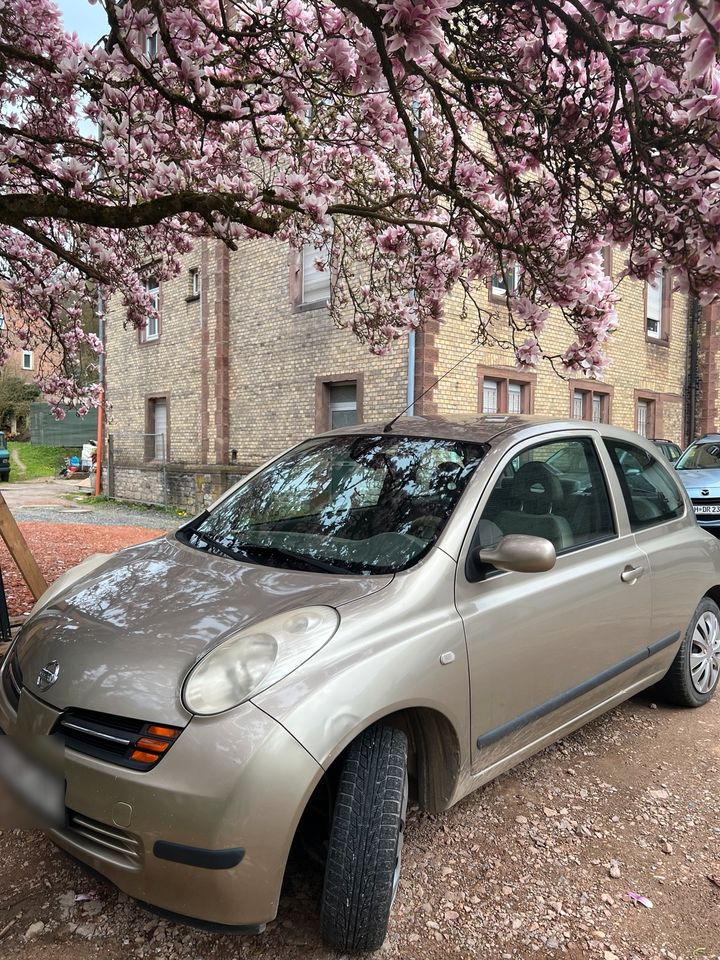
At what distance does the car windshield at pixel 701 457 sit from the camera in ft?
35.6

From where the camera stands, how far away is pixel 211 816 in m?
1.81

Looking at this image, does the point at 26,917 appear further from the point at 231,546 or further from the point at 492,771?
the point at 492,771

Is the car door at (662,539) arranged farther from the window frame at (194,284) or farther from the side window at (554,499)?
the window frame at (194,284)

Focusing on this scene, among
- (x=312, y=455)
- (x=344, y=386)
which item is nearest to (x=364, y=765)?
(x=312, y=455)

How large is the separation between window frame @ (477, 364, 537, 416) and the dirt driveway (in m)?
10.6

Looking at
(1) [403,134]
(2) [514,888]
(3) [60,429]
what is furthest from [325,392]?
(3) [60,429]

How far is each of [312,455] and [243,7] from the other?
11.2 feet

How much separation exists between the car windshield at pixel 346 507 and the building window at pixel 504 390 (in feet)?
33.9

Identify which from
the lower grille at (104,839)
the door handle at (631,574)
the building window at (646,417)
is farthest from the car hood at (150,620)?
the building window at (646,417)

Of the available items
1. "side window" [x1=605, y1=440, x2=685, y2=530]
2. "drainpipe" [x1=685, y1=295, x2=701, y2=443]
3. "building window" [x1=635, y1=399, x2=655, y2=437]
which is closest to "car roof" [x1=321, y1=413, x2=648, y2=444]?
"side window" [x1=605, y1=440, x2=685, y2=530]

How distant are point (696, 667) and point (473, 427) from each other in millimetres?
2135

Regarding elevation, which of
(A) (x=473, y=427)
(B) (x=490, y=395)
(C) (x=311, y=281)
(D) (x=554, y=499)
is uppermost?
(C) (x=311, y=281)

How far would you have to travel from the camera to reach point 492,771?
8.68ft

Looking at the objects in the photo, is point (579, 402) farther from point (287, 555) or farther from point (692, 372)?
point (287, 555)
